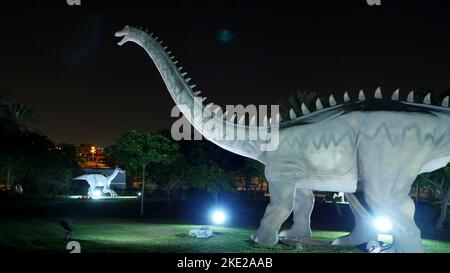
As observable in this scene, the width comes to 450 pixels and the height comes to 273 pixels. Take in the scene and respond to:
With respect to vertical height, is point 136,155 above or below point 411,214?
above

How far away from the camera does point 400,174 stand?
356 inches

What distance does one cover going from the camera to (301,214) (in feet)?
37.2

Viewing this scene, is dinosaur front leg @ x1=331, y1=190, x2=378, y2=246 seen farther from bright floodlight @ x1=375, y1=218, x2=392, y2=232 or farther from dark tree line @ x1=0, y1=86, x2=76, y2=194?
dark tree line @ x1=0, y1=86, x2=76, y2=194

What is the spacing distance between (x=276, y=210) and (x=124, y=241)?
3.41 metres

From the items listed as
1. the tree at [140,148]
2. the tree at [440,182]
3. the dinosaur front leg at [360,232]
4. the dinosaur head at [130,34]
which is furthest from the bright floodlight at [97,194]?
the dinosaur front leg at [360,232]

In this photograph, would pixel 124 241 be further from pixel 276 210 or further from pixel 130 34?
pixel 130 34

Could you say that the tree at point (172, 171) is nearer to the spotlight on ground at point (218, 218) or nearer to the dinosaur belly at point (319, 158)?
the spotlight on ground at point (218, 218)

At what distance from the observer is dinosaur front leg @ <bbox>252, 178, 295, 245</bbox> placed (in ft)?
31.7

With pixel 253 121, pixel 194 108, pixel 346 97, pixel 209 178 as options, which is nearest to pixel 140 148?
pixel 194 108

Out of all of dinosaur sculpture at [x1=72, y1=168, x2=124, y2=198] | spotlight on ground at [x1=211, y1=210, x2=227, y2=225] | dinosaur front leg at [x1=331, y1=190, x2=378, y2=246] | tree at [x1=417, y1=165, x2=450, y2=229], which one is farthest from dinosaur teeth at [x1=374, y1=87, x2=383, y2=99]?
dinosaur sculpture at [x1=72, y1=168, x2=124, y2=198]

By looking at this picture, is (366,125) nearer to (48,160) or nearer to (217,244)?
(217,244)

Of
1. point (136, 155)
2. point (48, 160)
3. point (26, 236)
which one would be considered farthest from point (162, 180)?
point (26, 236)
